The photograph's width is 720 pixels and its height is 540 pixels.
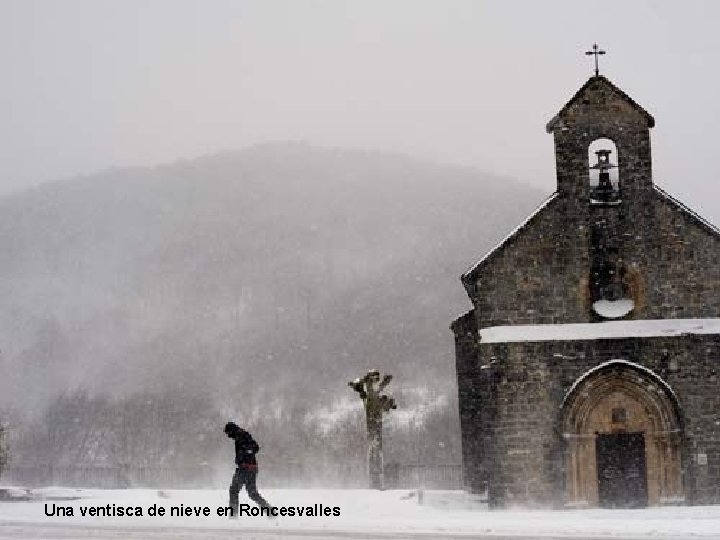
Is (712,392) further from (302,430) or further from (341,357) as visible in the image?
(341,357)

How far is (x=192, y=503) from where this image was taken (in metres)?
21.5

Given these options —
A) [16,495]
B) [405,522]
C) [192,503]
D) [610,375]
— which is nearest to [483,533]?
[405,522]

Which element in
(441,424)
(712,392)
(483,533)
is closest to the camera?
(483,533)

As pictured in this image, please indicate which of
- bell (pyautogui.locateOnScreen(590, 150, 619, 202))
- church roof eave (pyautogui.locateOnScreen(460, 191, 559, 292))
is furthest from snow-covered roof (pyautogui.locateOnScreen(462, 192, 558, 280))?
bell (pyautogui.locateOnScreen(590, 150, 619, 202))

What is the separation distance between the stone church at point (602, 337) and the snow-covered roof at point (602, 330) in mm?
28

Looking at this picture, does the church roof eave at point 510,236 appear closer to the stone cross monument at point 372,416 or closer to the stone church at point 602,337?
the stone church at point 602,337

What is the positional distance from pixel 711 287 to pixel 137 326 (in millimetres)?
99256

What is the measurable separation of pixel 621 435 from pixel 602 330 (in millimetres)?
2737

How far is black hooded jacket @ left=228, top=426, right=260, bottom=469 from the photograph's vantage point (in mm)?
17953

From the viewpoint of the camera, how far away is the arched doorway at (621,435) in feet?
79.6

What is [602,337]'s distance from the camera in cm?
2438

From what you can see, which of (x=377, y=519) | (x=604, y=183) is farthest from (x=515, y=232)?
(x=377, y=519)

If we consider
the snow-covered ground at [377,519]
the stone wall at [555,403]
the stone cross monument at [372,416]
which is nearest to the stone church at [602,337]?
the stone wall at [555,403]

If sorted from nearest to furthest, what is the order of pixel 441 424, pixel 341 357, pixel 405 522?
pixel 405 522, pixel 441 424, pixel 341 357
